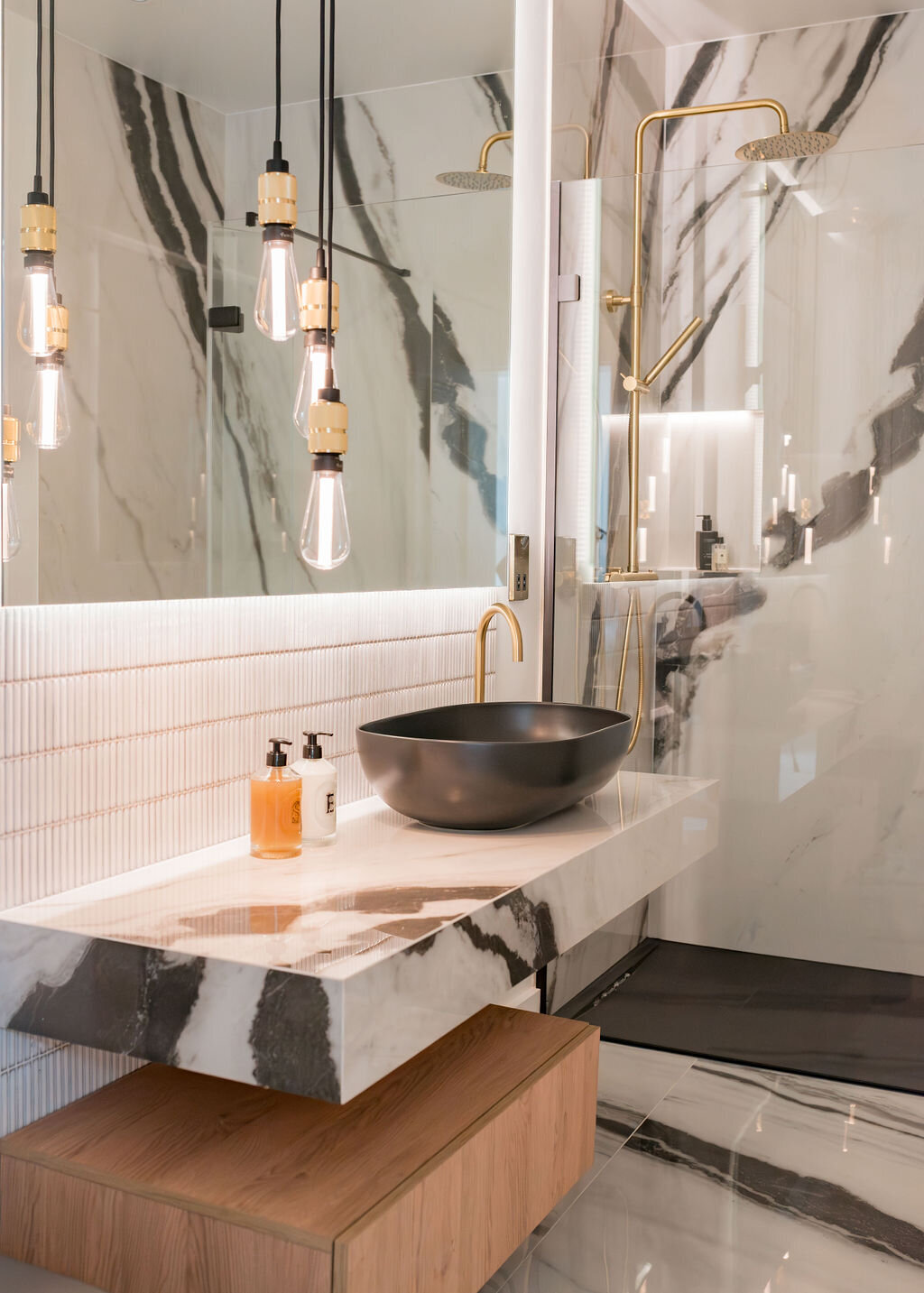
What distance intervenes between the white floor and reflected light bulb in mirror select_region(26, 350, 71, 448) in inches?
59.7

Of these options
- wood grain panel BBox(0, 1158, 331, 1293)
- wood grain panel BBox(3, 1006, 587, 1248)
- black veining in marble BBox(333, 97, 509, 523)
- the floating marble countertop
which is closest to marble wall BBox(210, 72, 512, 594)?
black veining in marble BBox(333, 97, 509, 523)

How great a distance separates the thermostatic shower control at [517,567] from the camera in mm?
2875

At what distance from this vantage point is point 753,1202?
2.24 metres

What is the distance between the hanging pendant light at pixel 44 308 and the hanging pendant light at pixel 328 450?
0.49m

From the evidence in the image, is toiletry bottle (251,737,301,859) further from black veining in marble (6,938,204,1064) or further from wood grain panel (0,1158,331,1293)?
wood grain panel (0,1158,331,1293)

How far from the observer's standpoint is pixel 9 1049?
5.06ft

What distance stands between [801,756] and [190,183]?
1908 millimetres

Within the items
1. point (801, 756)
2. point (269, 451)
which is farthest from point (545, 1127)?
point (801, 756)

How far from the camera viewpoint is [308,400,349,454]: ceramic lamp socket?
6.34 ft

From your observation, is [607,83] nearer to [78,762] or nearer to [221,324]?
[221,324]

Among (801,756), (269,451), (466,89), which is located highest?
(466,89)

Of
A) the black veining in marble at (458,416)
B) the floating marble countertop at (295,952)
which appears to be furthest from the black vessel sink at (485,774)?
the black veining in marble at (458,416)

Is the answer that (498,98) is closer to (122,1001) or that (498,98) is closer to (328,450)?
(328,450)

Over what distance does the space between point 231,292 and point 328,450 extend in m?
0.28
